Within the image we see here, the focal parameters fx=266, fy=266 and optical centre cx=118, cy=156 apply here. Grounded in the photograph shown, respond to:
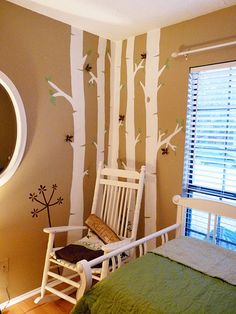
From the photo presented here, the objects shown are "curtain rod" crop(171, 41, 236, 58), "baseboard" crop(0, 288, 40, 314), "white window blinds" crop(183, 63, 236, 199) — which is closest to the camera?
"curtain rod" crop(171, 41, 236, 58)

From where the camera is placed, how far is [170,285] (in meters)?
1.28

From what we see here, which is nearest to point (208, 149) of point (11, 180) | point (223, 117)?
point (223, 117)

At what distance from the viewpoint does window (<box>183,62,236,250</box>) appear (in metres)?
1.91

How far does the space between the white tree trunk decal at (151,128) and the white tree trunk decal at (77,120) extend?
0.58 metres

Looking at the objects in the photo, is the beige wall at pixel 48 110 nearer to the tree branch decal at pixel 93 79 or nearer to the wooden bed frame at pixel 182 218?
the tree branch decal at pixel 93 79

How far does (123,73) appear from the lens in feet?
8.47

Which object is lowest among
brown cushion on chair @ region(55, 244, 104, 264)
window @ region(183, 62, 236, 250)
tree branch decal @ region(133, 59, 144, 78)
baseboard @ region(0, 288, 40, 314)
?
baseboard @ region(0, 288, 40, 314)

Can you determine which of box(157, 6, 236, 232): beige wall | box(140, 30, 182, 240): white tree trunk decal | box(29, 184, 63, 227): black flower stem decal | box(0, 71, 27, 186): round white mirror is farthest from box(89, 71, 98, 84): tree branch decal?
box(29, 184, 63, 227): black flower stem decal

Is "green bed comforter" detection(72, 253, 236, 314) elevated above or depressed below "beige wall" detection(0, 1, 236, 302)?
below

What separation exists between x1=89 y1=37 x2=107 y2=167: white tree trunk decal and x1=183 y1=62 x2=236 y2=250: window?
869mm

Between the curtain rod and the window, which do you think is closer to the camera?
the curtain rod

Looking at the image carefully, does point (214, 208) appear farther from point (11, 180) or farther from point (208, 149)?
point (11, 180)

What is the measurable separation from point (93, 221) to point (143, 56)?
151 centimetres

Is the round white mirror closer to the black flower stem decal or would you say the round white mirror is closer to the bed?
the black flower stem decal
